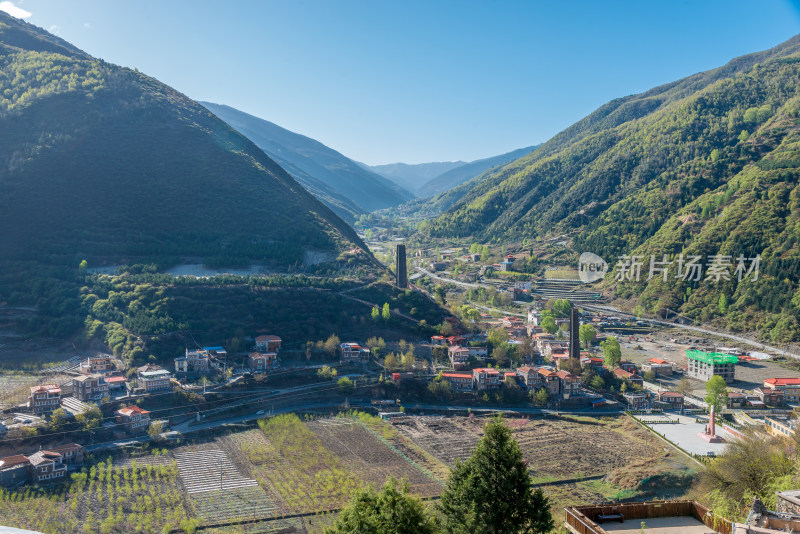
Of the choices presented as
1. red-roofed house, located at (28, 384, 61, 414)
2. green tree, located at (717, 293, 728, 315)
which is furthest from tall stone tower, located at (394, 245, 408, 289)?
green tree, located at (717, 293, 728, 315)

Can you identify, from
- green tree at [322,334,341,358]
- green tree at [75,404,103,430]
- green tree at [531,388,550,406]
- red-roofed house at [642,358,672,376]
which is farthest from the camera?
red-roofed house at [642,358,672,376]

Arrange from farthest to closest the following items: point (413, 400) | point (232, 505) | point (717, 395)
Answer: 1. point (413, 400)
2. point (717, 395)
3. point (232, 505)

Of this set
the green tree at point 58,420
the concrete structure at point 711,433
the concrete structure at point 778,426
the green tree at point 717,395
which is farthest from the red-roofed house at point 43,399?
the concrete structure at point 778,426

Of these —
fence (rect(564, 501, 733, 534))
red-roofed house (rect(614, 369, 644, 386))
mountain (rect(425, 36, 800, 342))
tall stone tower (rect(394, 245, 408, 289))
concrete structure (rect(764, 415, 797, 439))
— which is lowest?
concrete structure (rect(764, 415, 797, 439))

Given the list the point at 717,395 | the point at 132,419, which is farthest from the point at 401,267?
the point at 132,419

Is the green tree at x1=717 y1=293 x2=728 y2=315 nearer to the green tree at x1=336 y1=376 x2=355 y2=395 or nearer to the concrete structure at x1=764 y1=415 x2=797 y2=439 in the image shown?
the concrete structure at x1=764 y1=415 x2=797 y2=439

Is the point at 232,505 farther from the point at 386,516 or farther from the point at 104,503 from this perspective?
the point at 386,516

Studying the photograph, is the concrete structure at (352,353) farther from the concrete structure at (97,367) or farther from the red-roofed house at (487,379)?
the concrete structure at (97,367)
